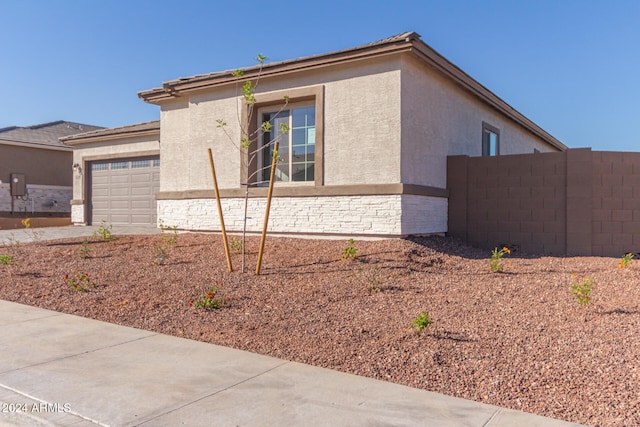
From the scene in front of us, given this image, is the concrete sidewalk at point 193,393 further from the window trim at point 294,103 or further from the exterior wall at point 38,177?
the exterior wall at point 38,177

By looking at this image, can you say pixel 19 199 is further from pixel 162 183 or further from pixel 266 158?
pixel 266 158

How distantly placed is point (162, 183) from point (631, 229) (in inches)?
487

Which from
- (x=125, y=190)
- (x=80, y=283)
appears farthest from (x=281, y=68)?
(x=125, y=190)

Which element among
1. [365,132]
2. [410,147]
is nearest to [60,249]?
[365,132]

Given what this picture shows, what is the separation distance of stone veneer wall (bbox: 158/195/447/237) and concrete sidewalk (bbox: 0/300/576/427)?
19.6ft

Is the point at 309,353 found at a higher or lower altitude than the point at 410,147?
lower

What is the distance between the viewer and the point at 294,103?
1243 centimetres

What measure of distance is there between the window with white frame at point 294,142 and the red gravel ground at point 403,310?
1882 mm

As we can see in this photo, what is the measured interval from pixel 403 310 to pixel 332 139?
585cm

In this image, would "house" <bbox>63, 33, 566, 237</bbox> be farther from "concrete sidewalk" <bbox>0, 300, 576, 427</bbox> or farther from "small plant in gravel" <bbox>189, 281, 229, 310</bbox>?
"concrete sidewalk" <bbox>0, 300, 576, 427</bbox>

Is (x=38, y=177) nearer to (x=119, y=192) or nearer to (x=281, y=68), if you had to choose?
(x=119, y=192)

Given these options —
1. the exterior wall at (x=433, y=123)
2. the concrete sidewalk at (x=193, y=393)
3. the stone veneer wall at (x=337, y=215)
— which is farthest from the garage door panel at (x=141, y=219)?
the concrete sidewalk at (x=193, y=393)

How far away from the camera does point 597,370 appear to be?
449 cm

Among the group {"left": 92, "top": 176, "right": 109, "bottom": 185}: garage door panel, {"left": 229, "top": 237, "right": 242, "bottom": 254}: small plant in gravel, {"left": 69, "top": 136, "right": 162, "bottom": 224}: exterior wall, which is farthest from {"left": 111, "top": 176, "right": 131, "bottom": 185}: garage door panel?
{"left": 229, "top": 237, "right": 242, "bottom": 254}: small plant in gravel
